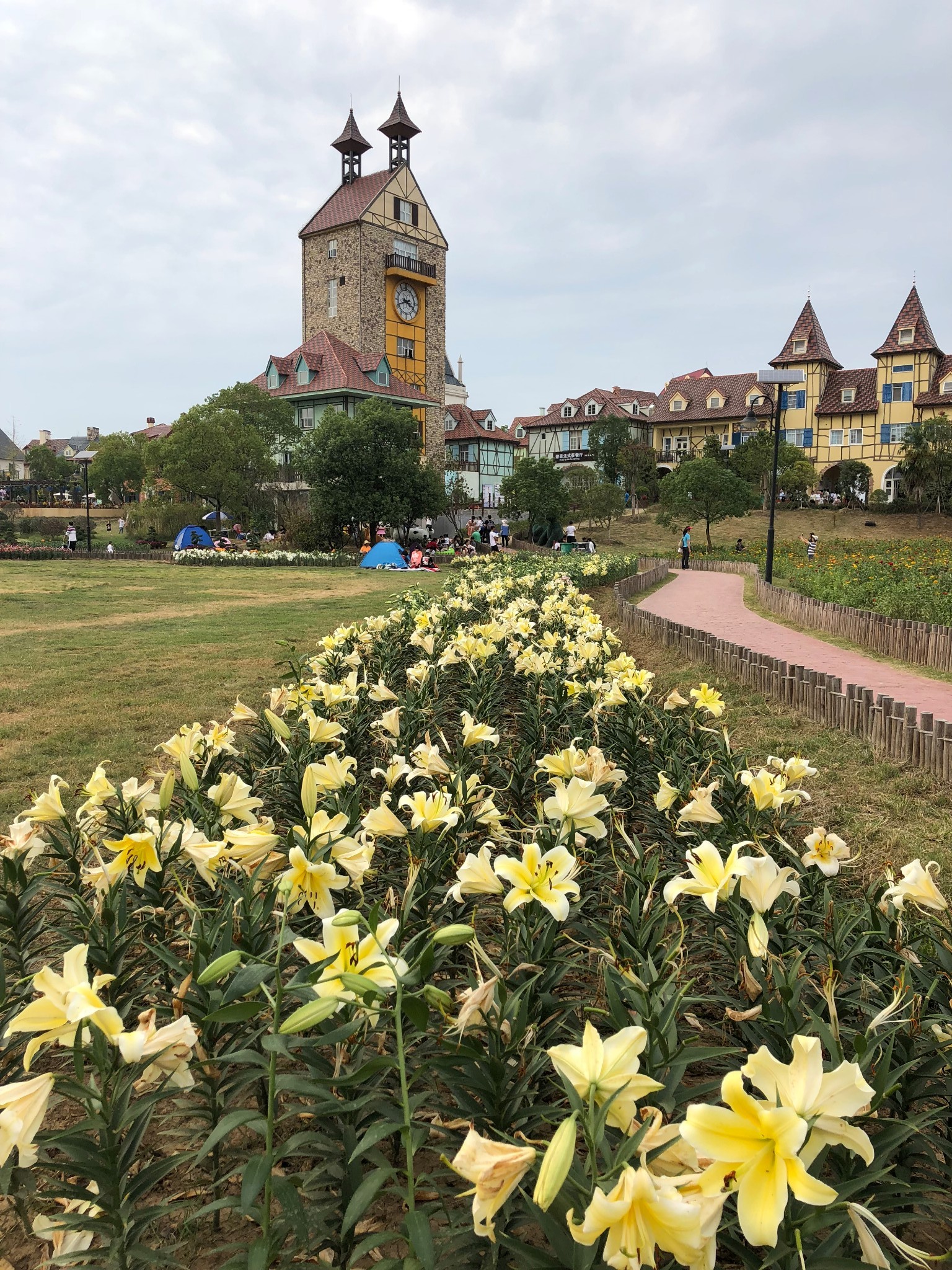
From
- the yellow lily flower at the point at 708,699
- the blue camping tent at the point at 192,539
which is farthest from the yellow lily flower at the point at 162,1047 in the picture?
the blue camping tent at the point at 192,539

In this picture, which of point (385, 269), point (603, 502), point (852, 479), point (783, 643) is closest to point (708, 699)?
point (783, 643)

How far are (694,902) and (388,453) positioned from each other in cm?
3289

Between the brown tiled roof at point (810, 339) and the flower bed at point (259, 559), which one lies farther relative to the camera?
the brown tiled roof at point (810, 339)

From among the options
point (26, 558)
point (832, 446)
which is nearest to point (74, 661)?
point (26, 558)

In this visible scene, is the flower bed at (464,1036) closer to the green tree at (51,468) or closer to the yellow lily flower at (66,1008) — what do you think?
the yellow lily flower at (66,1008)

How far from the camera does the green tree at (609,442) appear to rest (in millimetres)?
57281

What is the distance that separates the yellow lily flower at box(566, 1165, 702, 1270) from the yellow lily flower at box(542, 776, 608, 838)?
1139 mm

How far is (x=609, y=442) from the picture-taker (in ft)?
188

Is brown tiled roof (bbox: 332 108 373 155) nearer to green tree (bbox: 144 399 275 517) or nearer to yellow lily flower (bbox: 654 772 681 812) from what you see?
green tree (bbox: 144 399 275 517)

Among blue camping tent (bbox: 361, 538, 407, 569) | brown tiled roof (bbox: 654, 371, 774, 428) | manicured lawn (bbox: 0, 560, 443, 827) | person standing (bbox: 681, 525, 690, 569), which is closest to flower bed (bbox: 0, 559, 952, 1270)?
manicured lawn (bbox: 0, 560, 443, 827)

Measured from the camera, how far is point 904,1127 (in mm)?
1373

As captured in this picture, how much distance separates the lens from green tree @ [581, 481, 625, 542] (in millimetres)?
43062

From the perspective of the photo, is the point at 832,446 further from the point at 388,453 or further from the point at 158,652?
the point at 158,652

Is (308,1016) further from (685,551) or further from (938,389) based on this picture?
(938,389)
